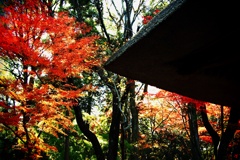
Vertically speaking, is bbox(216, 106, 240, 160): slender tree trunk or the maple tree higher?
the maple tree

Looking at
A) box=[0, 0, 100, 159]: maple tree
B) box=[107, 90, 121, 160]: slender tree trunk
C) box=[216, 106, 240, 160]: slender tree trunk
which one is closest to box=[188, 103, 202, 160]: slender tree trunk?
box=[216, 106, 240, 160]: slender tree trunk

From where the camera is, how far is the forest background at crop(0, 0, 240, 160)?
792 centimetres

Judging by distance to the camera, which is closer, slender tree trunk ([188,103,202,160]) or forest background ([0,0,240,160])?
forest background ([0,0,240,160])

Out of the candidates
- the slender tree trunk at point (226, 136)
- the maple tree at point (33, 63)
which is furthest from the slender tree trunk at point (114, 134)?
the slender tree trunk at point (226, 136)

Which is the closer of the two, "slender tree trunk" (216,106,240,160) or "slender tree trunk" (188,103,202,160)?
"slender tree trunk" (216,106,240,160)

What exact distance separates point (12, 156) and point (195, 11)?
11.1 meters

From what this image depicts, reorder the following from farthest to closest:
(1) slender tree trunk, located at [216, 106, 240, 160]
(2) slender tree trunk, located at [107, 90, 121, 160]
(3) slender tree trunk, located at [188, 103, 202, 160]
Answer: (2) slender tree trunk, located at [107, 90, 121, 160]
(3) slender tree trunk, located at [188, 103, 202, 160]
(1) slender tree trunk, located at [216, 106, 240, 160]

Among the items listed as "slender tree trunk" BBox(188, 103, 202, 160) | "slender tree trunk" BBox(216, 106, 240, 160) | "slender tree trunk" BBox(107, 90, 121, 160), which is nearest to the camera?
"slender tree trunk" BBox(216, 106, 240, 160)

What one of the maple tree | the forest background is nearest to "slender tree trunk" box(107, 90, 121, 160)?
the forest background

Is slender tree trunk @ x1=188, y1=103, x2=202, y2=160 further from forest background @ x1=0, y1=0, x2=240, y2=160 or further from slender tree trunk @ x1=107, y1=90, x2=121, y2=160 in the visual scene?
slender tree trunk @ x1=107, y1=90, x2=121, y2=160

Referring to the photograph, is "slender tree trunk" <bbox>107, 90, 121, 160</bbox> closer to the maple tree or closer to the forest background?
the forest background

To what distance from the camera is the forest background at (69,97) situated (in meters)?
7.92

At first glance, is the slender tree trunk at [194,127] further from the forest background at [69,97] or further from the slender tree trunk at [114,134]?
the slender tree trunk at [114,134]

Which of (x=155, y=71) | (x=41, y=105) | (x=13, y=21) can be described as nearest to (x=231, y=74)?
(x=155, y=71)
